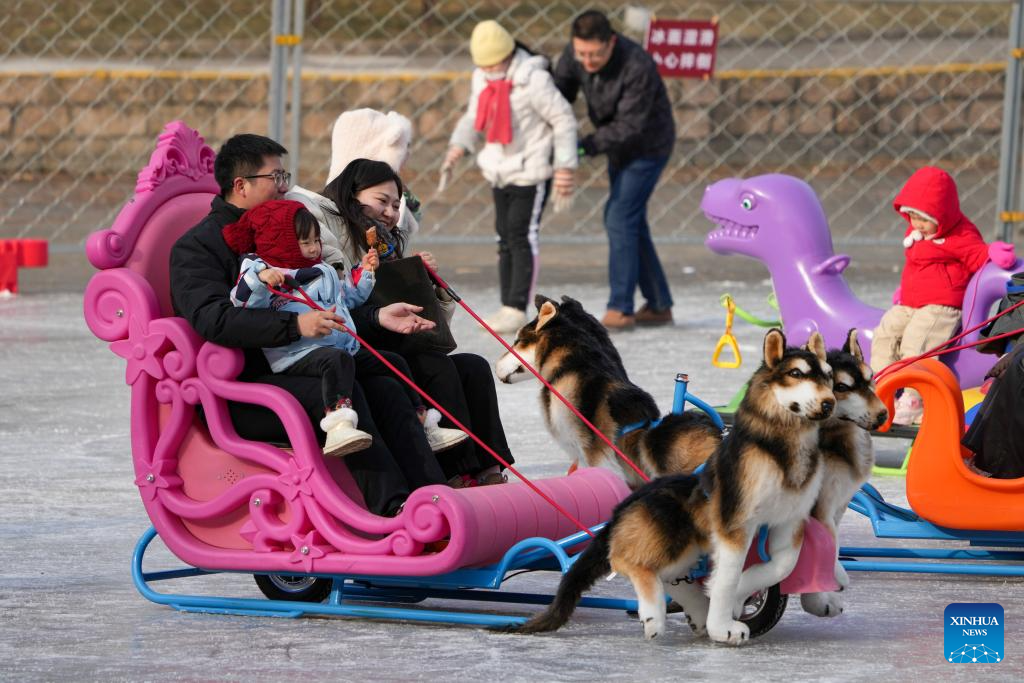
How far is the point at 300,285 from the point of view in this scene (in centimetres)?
448

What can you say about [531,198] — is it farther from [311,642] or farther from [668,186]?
[668,186]

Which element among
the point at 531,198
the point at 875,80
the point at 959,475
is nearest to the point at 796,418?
the point at 959,475

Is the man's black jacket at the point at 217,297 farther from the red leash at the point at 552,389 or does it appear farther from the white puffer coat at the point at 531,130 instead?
the white puffer coat at the point at 531,130

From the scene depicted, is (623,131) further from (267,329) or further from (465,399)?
(267,329)

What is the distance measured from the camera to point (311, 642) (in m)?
4.27

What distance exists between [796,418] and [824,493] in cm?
28

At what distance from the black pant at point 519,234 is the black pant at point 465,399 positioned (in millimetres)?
4715

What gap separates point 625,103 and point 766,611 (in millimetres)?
5779

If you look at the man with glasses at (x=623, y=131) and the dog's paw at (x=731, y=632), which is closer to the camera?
the dog's paw at (x=731, y=632)

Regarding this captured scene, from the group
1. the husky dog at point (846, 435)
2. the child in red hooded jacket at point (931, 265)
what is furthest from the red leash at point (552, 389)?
the child in red hooded jacket at point (931, 265)

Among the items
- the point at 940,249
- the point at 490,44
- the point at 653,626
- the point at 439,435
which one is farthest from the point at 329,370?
the point at 490,44

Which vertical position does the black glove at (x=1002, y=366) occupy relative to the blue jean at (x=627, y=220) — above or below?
above

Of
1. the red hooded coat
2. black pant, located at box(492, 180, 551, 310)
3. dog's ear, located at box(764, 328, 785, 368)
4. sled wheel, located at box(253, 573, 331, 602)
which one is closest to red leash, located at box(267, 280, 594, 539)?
sled wheel, located at box(253, 573, 331, 602)

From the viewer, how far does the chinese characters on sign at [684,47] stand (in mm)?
11820
